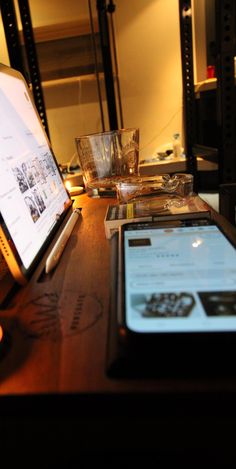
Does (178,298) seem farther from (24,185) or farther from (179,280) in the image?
(24,185)

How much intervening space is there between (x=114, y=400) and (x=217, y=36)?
2.81 feet

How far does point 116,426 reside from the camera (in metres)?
0.22

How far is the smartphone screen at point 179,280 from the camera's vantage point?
0.22m

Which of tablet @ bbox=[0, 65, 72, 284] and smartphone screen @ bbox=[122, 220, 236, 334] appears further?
tablet @ bbox=[0, 65, 72, 284]

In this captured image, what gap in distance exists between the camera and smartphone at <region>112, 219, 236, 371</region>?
208 mm

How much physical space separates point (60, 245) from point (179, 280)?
0.24 metres

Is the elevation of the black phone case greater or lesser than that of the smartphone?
lesser

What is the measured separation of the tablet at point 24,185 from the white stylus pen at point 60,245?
0.02m

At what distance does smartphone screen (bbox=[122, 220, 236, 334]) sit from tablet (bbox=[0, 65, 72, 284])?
0.38ft

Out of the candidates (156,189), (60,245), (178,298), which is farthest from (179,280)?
(156,189)

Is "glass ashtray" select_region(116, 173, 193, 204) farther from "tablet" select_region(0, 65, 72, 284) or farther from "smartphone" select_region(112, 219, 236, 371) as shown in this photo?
"smartphone" select_region(112, 219, 236, 371)

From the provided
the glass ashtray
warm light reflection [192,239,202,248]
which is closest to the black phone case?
warm light reflection [192,239,202,248]

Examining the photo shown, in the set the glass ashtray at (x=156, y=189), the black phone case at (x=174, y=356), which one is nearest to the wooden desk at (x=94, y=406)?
the black phone case at (x=174, y=356)

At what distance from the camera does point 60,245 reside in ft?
1.52
